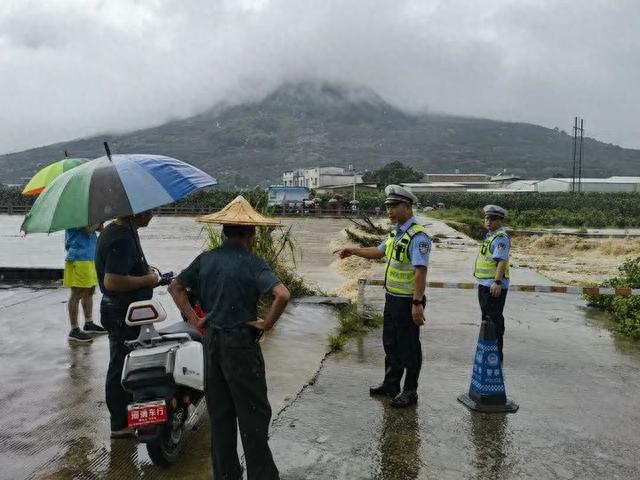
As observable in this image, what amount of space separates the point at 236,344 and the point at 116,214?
1250mm

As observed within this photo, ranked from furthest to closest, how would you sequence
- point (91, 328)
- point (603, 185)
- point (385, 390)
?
point (603, 185) < point (91, 328) < point (385, 390)

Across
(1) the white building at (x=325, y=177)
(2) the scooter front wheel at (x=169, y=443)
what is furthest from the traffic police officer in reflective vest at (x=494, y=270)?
(1) the white building at (x=325, y=177)

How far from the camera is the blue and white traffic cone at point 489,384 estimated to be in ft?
16.0

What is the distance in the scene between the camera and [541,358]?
6.69 meters

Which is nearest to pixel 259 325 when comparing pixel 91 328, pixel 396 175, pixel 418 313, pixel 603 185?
pixel 418 313

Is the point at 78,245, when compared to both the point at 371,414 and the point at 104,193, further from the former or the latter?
the point at 371,414

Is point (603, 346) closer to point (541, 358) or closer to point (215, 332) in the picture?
point (541, 358)

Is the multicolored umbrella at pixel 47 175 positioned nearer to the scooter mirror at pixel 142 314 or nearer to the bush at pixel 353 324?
the scooter mirror at pixel 142 314

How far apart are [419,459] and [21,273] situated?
32.5 ft

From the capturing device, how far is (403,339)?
489 centimetres

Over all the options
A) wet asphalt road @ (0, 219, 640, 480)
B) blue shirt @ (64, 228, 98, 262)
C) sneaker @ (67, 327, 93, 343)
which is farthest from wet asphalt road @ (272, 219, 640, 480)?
blue shirt @ (64, 228, 98, 262)

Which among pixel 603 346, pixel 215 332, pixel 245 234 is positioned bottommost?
pixel 603 346

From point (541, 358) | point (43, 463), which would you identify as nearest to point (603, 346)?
point (541, 358)

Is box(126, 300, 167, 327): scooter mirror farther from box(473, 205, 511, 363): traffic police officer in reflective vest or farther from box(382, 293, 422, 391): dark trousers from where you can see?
box(473, 205, 511, 363): traffic police officer in reflective vest
